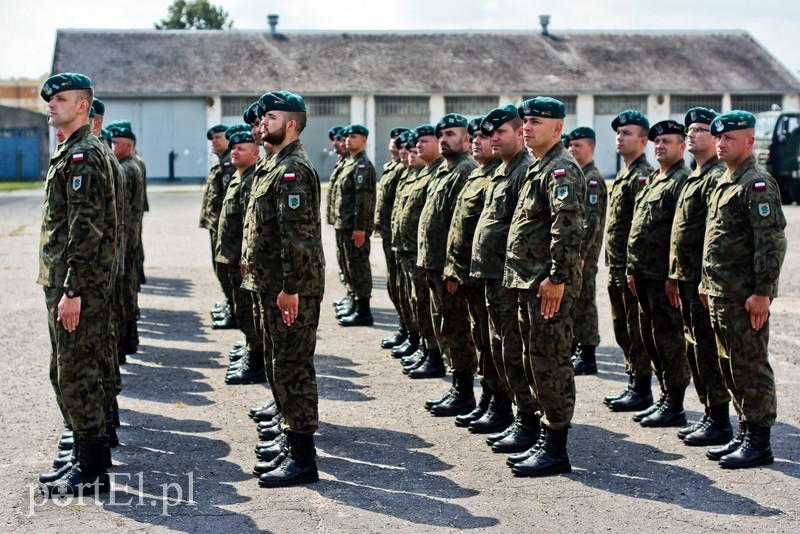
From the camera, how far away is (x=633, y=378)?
26.6 feet

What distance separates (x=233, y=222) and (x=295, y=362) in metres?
3.38

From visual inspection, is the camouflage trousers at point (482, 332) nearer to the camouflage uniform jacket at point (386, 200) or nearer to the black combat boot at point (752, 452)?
the black combat boot at point (752, 452)

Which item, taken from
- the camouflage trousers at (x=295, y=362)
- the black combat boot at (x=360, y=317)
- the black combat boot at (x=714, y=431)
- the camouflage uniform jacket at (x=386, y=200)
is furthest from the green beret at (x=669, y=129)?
the black combat boot at (x=360, y=317)

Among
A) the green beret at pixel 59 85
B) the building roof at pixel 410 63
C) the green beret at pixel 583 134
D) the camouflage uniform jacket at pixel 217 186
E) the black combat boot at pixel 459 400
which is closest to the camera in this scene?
the green beret at pixel 59 85

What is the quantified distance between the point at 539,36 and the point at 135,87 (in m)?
17.5

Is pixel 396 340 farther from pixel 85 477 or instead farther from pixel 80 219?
pixel 80 219

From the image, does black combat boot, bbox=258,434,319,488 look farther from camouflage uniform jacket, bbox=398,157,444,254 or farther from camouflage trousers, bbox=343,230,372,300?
camouflage trousers, bbox=343,230,372,300

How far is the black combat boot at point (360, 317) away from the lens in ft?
39.1

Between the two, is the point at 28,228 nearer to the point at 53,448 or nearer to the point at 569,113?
the point at 53,448

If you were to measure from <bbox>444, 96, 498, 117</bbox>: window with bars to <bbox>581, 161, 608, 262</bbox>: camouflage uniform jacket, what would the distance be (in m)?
34.8

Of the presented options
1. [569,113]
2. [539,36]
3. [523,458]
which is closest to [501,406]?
[523,458]

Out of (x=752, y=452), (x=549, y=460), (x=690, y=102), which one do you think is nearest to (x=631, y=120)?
(x=752, y=452)

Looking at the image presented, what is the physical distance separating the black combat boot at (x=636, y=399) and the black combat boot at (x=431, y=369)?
67.6 inches

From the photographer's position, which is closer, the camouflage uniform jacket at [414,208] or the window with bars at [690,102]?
the camouflage uniform jacket at [414,208]
